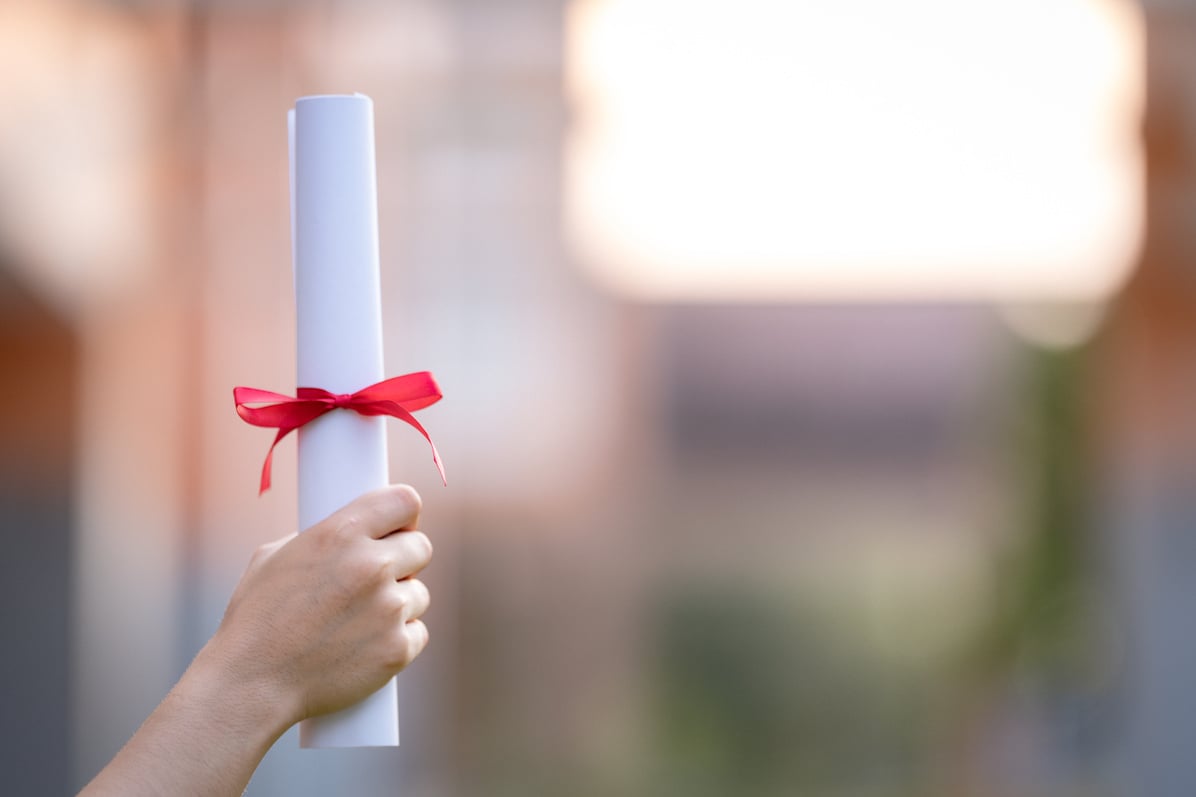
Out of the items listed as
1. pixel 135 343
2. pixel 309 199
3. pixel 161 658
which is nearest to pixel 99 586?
pixel 161 658

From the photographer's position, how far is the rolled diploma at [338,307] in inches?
25.7

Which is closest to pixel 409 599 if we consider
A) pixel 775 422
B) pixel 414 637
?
pixel 414 637

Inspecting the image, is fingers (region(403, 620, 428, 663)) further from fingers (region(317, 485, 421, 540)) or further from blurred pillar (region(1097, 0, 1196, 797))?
blurred pillar (region(1097, 0, 1196, 797))

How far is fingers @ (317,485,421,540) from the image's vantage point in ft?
1.94

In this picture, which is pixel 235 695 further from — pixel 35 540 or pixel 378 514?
pixel 35 540

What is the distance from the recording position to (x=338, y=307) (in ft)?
2.17

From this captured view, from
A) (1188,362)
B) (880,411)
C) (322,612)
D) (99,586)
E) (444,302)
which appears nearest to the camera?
(322,612)

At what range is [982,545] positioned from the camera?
5.12 m

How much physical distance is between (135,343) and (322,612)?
2.66 meters

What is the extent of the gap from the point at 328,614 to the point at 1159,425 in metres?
5.05

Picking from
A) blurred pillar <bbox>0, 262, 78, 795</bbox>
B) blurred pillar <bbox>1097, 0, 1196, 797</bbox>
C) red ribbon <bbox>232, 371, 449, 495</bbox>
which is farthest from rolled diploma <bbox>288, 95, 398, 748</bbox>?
blurred pillar <bbox>1097, 0, 1196, 797</bbox>

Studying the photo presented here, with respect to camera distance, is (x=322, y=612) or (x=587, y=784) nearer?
(x=322, y=612)

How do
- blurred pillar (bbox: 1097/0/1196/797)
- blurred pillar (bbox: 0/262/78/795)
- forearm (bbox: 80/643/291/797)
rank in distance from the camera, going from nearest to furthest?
forearm (bbox: 80/643/291/797) → blurred pillar (bbox: 0/262/78/795) → blurred pillar (bbox: 1097/0/1196/797)

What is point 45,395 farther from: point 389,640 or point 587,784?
point 587,784
